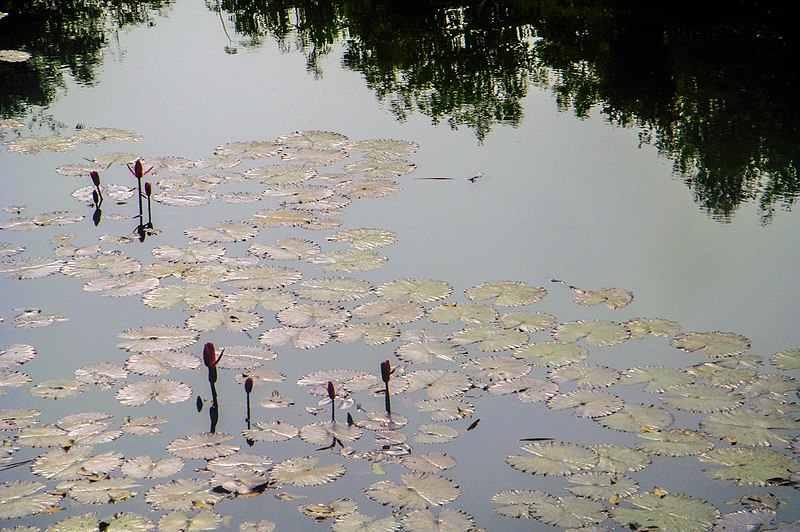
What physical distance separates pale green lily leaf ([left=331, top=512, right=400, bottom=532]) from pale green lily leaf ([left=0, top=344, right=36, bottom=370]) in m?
1.35

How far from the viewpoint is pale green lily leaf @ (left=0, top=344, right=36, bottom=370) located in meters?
3.18

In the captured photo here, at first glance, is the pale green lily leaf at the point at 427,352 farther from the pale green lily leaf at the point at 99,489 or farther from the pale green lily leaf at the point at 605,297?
the pale green lily leaf at the point at 99,489

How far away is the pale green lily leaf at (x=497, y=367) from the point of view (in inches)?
122

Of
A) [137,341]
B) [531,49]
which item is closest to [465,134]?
[531,49]

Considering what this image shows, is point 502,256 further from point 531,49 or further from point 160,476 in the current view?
point 531,49

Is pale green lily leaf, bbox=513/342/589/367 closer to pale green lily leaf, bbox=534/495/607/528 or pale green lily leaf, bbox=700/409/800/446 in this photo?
pale green lily leaf, bbox=700/409/800/446

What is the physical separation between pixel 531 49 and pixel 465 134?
1566 mm

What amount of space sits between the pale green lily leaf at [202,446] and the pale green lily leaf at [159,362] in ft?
1.24

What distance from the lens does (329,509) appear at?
2514 millimetres

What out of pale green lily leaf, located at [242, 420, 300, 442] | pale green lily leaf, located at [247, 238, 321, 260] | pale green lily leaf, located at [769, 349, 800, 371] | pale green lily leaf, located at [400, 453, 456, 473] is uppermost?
pale green lily leaf, located at [247, 238, 321, 260]

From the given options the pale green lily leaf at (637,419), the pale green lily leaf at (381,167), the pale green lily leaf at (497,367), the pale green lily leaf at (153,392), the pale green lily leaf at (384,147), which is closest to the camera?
the pale green lily leaf at (637,419)

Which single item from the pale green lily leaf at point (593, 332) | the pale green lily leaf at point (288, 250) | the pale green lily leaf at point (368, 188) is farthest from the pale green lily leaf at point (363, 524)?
the pale green lily leaf at point (368, 188)

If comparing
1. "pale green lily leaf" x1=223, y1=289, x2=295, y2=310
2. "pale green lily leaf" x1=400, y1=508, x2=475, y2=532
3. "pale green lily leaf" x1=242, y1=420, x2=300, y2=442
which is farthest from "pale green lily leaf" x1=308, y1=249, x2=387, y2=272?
"pale green lily leaf" x1=400, y1=508, x2=475, y2=532

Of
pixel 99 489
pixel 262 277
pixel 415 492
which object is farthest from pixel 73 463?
pixel 262 277
